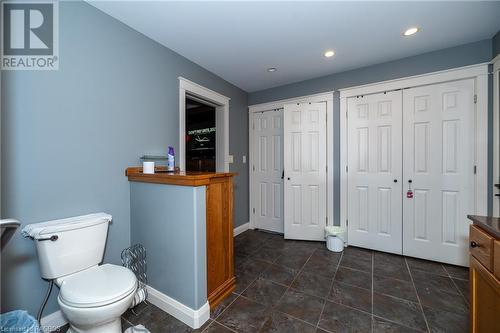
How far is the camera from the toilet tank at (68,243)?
4.17 ft

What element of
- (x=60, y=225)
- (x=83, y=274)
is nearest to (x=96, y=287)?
(x=83, y=274)

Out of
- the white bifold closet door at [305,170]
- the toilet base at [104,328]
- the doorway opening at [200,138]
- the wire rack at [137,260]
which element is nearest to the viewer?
the toilet base at [104,328]

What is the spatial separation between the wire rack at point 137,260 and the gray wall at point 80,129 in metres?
0.07

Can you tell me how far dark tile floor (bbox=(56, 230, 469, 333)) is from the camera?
1477 mm

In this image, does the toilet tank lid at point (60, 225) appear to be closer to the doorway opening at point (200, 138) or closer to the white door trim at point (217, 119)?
A: the white door trim at point (217, 119)

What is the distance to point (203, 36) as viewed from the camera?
2.03 metres

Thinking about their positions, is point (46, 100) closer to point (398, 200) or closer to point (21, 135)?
point (21, 135)

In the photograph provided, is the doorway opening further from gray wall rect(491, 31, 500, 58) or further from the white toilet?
gray wall rect(491, 31, 500, 58)

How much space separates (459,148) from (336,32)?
1.88 m

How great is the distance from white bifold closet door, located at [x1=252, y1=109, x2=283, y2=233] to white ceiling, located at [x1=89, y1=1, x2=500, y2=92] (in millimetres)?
1036

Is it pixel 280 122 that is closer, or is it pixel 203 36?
pixel 203 36

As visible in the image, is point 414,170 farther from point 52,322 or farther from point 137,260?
Answer: point 52,322

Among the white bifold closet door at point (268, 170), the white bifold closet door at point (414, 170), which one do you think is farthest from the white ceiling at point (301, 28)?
the white bifold closet door at point (268, 170)

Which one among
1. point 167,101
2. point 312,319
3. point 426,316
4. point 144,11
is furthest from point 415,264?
point 144,11
